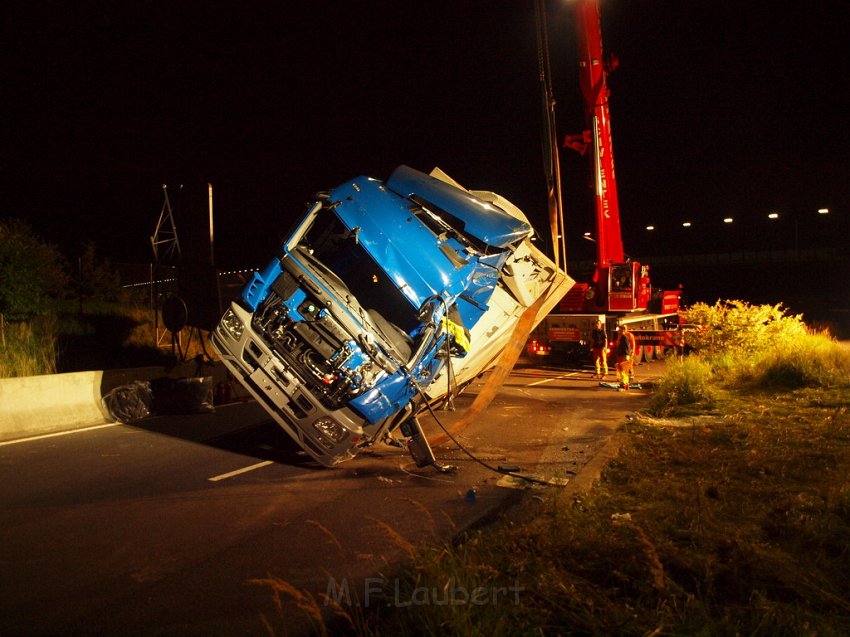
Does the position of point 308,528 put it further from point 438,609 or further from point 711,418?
point 711,418

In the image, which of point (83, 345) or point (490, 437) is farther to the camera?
point (83, 345)

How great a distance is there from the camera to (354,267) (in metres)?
7.79

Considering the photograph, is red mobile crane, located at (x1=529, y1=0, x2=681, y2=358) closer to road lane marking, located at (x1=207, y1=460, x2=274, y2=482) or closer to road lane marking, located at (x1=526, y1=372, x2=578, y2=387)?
road lane marking, located at (x1=526, y1=372, x2=578, y2=387)

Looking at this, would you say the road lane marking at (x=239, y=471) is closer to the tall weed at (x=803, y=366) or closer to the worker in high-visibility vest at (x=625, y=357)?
the worker in high-visibility vest at (x=625, y=357)

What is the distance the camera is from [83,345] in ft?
45.8

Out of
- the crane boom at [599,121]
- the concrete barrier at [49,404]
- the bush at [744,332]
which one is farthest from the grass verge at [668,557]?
the crane boom at [599,121]

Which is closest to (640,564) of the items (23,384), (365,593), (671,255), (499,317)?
(365,593)

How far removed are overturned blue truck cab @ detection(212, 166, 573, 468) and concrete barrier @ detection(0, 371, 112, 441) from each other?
390 centimetres

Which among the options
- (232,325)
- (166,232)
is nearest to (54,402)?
(232,325)

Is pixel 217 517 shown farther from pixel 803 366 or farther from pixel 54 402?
pixel 803 366

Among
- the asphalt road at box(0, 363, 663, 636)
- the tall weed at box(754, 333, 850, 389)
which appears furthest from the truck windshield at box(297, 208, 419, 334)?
the tall weed at box(754, 333, 850, 389)

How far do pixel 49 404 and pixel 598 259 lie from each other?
45.6 ft

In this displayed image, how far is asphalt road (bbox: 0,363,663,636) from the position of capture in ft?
12.3

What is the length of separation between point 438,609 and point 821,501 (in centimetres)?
367
